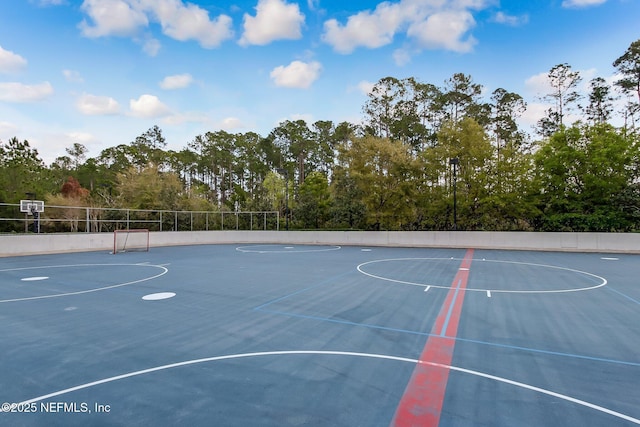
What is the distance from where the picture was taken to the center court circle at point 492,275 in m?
9.09

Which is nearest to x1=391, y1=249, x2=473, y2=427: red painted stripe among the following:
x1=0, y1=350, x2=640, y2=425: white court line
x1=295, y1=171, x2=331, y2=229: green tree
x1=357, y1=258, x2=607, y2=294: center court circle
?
x1=0, y1=350, x2=640, y2=425: white court line

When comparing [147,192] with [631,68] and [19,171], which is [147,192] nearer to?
[19,171]

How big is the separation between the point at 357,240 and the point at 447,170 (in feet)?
31.7

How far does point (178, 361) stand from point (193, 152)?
57.6m

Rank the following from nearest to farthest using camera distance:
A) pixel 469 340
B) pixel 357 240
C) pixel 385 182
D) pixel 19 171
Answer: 1. pixel 469 340
2. pixel 357 240
3. pixel 385 182
4. pixel 19 171

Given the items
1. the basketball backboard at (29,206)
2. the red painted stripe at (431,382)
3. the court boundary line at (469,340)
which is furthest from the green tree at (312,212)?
the red painted stripe at (431,382)

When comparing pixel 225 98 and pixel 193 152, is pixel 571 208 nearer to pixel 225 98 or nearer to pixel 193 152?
pixel 225 98

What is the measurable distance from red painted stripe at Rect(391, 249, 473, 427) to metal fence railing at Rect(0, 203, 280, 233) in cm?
2149

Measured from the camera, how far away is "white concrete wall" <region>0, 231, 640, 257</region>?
1744cm

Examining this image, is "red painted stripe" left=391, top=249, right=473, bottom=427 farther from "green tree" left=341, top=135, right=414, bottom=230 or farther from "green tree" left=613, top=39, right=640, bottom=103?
"green tree" left=613, top=39, right=640, bottom=103

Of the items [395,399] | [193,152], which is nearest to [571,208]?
[395,399]

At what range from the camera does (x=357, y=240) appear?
23125 mm

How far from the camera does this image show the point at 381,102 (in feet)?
133

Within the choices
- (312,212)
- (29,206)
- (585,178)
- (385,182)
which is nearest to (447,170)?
(385,182)
